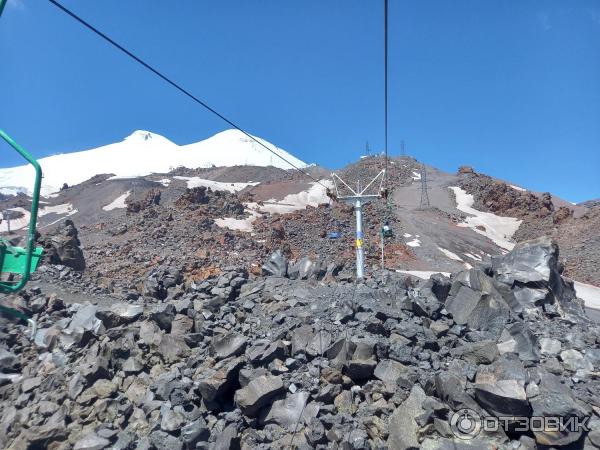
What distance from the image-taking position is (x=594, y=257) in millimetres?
27016

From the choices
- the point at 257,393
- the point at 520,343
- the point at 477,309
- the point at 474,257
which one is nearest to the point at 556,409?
the point at 520,343

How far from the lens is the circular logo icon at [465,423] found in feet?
18.5

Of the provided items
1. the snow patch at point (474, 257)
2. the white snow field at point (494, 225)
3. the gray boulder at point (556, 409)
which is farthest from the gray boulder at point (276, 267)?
the white snow field at point (494, 225)

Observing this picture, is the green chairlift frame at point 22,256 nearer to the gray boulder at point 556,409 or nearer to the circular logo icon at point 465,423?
the circular logo icon at point 465,423

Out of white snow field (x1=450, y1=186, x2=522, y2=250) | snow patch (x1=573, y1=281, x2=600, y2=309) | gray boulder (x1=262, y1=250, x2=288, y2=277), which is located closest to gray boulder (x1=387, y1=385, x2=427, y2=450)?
gray boulder (x1=262, y1=250, x2=288, y2=277)

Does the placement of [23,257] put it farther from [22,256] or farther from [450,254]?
[450,254]

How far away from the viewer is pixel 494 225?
39719mm

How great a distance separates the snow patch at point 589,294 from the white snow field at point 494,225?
997 centimetres

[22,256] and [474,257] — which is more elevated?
[474,257]

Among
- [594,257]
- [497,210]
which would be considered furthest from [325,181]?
[594,257]

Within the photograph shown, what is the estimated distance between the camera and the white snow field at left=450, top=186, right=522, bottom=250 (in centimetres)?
3537

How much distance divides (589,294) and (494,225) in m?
19.8

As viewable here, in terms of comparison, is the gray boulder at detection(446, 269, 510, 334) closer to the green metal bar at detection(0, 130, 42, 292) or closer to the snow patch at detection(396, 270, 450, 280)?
the green metal bar at detection(0, 130, 42, 292)

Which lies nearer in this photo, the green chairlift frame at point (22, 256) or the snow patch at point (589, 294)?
the green chairlift frame at point (22, 256)
